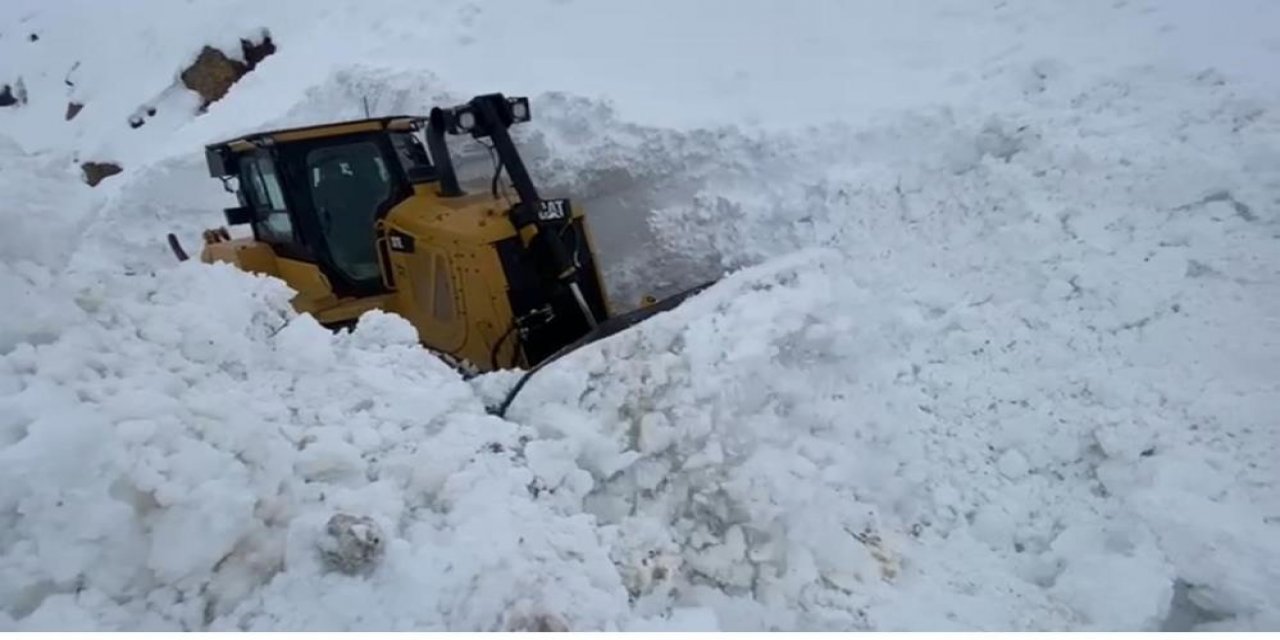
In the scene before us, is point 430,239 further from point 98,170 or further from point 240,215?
point 98,170

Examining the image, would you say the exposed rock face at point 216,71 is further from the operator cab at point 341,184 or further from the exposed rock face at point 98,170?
the operator cab at point 341,184

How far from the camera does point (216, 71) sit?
13031 millimetres

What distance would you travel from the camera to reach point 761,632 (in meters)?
3.17

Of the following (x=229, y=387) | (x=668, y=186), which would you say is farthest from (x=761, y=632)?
(x=668, y=186)

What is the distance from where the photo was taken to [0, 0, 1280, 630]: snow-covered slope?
2701 mm

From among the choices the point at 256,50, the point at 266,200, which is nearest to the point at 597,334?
the point at 266,200

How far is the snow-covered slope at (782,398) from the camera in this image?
270 centimetres

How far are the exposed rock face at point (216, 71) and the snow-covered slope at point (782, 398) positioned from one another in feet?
24.6

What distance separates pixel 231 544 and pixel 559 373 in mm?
1413

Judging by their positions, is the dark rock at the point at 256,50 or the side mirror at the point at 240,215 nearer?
the side mirror at the point at 240,215

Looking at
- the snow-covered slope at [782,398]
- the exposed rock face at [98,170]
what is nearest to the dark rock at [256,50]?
the exposed rock face at [98,170]

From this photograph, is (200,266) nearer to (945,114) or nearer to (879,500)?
(879,500)

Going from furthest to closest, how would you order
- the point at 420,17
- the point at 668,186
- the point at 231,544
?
the point at 420,17
the point at 668,186
the point at 231,544

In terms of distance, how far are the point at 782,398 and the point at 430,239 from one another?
2273 mm
